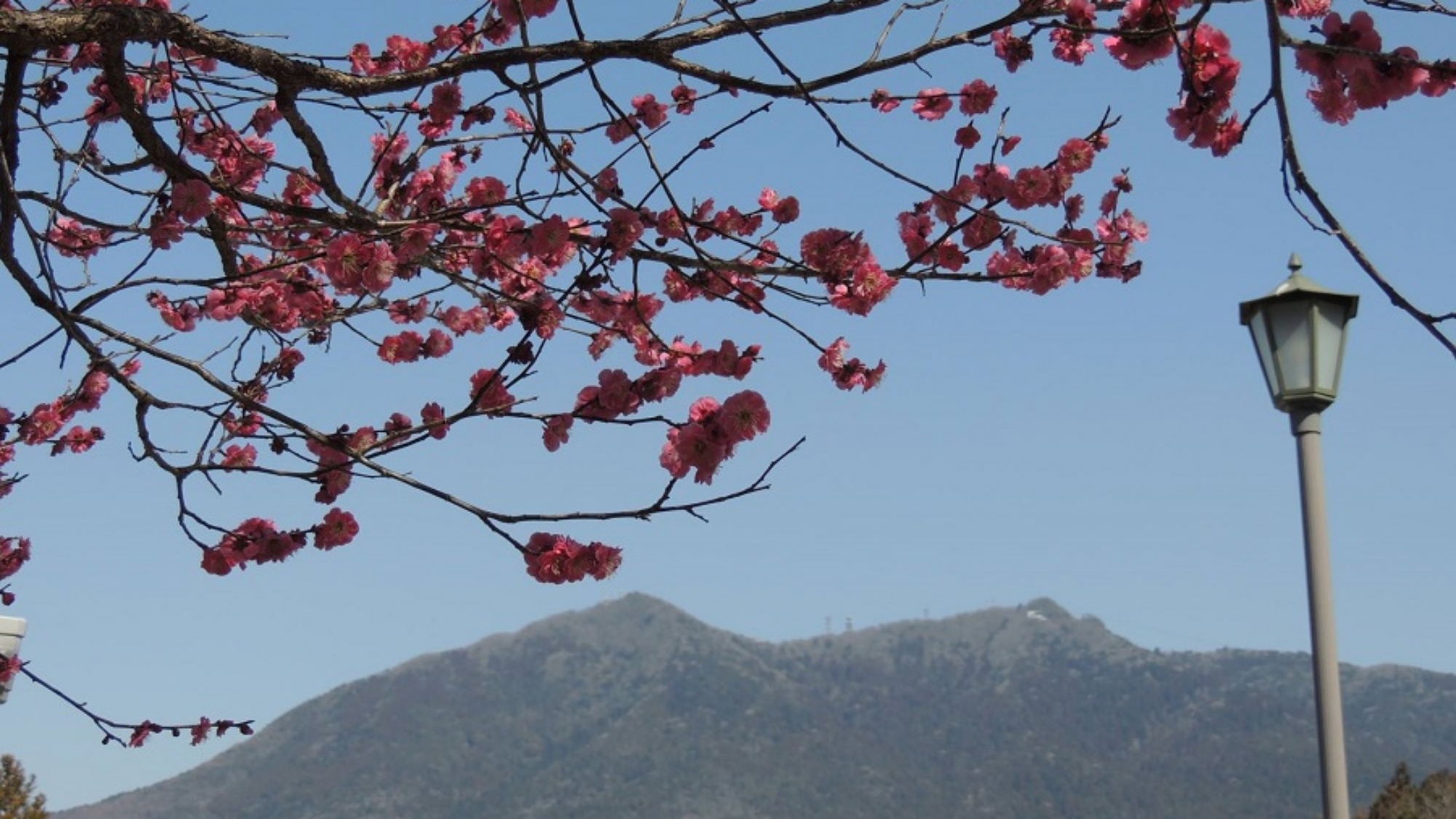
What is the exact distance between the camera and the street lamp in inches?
208

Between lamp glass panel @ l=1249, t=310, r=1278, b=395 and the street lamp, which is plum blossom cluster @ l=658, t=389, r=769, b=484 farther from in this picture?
the street lamp

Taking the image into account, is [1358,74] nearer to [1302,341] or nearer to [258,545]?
[1302,341]

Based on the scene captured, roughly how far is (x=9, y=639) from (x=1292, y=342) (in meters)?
4.03

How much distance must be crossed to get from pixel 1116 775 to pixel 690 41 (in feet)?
671

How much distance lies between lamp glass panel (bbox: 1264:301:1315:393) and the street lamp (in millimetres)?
3940

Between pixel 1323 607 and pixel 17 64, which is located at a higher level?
pixel 17 64

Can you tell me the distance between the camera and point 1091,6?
3363mm

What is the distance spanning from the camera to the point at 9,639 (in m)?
5.35

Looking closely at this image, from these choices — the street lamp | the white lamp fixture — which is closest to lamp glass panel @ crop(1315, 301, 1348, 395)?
the white lamp fixture

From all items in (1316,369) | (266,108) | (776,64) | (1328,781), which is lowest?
(1328,781)

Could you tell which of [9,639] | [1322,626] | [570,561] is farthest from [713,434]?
[9,639]

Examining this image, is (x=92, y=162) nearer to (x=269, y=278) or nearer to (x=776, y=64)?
(x=269, y=278)

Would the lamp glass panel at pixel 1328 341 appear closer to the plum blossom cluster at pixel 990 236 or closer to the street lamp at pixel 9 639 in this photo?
the plum blossom cluster at pixel 990 236

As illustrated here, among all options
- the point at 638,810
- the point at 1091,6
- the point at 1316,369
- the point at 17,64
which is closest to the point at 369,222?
the point at 17,64
